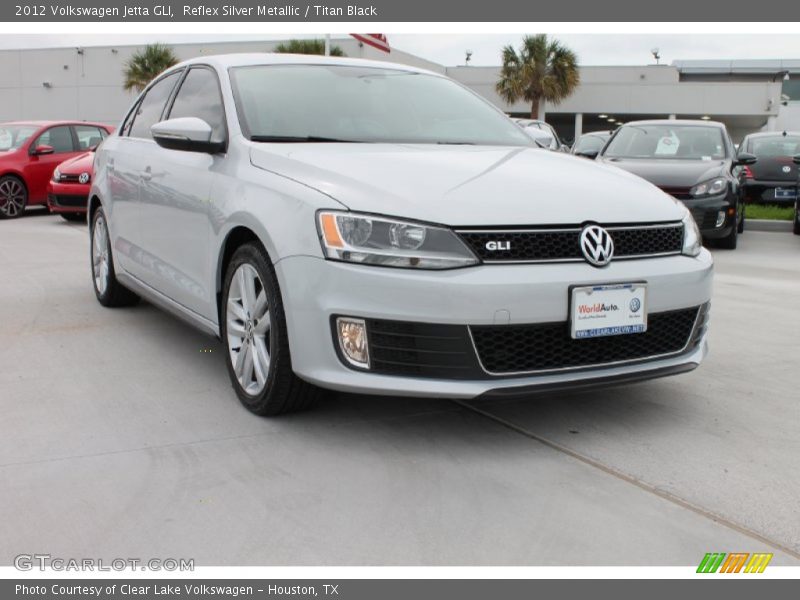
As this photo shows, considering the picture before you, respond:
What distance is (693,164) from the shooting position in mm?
10078

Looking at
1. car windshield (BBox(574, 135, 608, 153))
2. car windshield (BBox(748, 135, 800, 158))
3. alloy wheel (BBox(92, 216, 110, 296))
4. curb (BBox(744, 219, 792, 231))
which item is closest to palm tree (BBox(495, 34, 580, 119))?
car windshield (BBox(574, 135, 608, 153))

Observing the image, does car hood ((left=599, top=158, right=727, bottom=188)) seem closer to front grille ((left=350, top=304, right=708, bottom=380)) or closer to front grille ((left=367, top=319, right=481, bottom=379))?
front grille ((left=350, top=304, right=708, bottom=380))

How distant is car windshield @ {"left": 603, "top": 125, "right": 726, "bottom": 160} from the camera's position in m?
10.7

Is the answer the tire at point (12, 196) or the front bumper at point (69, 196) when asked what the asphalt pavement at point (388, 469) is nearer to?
the front bumper at point (69, 196)

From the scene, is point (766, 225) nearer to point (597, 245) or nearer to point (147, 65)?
point (597, 245)

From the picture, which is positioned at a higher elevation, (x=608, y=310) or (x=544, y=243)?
(x=544, y=243)

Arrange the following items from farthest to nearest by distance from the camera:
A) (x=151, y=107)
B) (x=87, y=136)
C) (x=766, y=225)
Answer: (x=87, y=136) < (x=766, y=225) < (x=151, y=107)

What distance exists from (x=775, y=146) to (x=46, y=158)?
1077 centimetres

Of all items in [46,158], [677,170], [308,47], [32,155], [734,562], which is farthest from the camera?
[308,47]

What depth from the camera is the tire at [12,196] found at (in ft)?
42.1

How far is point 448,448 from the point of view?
3.39 metres

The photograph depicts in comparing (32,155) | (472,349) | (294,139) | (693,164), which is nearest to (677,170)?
(693,164)

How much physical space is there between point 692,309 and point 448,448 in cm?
116

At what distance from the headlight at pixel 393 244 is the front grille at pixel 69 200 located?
29.8 ft
